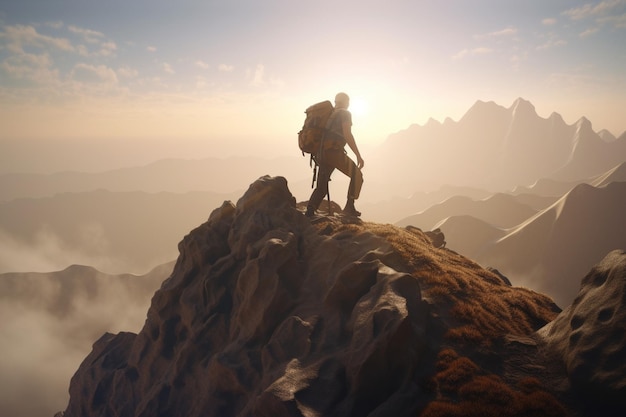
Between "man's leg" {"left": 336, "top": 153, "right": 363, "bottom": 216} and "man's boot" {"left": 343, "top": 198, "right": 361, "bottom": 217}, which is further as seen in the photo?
"man's boot" {"left": 343, "top": 198, "right": 361, "bottom": 217}

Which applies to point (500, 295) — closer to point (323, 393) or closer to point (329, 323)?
point (329, 323)

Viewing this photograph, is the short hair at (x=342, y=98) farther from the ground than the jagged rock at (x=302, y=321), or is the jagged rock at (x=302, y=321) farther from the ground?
the short hair at (x=342, y=98)

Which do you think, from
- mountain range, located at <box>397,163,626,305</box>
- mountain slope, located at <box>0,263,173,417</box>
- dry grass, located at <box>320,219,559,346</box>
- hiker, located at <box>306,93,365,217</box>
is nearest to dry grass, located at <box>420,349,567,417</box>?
dry grass, located at <box>320,219,559,346</box>

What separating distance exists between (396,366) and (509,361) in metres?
3.31

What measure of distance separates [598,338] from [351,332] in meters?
6.57

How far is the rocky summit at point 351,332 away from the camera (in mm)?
10164

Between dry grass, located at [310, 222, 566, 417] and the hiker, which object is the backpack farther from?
dry grass, located at [310, 222, 566, 417]

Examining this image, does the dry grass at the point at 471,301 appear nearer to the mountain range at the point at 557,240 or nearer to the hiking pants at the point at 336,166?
the hiking pants at the point at 336,166

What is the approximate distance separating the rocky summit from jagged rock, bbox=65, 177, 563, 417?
53mm

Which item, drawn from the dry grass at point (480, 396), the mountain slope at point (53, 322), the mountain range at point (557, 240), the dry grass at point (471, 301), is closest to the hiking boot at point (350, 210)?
the dry grass at point (471, 301)

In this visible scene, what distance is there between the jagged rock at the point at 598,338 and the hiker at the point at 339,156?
10.5 meters

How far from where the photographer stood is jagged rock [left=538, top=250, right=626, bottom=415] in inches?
367

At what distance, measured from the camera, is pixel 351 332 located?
41.8 ft

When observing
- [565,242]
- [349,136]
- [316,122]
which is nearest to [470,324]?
[349,136]
